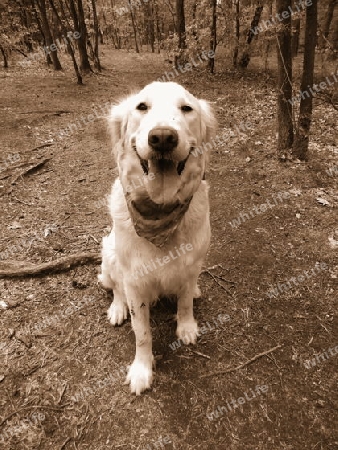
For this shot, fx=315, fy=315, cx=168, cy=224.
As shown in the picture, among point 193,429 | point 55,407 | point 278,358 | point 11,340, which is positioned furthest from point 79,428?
point 278,358

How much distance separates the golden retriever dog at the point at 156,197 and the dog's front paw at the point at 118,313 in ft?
1.41

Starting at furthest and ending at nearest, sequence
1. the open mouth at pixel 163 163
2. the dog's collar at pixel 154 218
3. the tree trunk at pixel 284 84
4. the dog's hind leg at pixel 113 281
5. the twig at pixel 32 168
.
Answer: the twig at pixel 32 168, the tree trunk at pixel 284 84, the dog's hind leg at pixel 113 281, the dog's collar at pixel 154 218, the open mouth at pixel 163 163

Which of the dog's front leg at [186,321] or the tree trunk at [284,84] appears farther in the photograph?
the tree trunk at [284,84]

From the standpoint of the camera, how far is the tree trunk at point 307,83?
4.00m

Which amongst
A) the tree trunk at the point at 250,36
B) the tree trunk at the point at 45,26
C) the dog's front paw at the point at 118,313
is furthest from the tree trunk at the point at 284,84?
the tree trunk at the point at 45,26

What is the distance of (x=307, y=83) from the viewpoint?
14.2ft

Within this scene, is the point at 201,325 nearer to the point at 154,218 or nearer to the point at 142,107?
the point at 154,218

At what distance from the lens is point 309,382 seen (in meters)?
2.34

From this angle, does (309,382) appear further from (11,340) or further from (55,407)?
(11,340)

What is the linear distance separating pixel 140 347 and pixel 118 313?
49 cm

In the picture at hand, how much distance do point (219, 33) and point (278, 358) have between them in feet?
33.2

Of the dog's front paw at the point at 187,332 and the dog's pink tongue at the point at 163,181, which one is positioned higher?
the dog's pink tongue at the point at 163,181

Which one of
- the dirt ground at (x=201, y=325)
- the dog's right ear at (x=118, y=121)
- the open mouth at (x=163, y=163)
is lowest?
the dirt ground at (x=201, y=325)

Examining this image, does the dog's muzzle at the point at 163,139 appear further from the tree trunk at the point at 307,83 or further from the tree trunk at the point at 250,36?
the tree trunk at the point at 250,36
